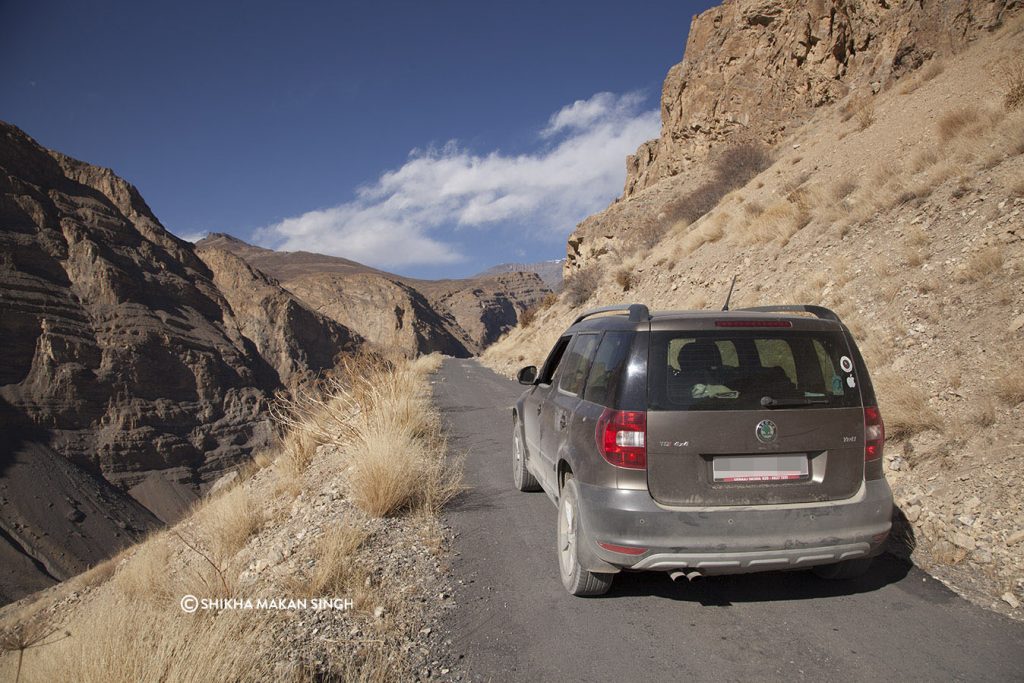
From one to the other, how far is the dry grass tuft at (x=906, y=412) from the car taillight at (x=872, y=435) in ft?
7.26

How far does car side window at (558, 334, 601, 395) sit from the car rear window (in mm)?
763

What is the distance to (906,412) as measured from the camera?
5000mm

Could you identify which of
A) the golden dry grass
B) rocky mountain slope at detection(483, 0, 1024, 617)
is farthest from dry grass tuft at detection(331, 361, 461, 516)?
rocky mountain slope at detection(483, 0, 1024, 617)

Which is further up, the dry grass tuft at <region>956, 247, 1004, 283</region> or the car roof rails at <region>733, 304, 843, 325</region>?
the dry grass tuft at <region>956, 247, 1004, 283</region>

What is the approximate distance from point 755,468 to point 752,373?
0.53 metres

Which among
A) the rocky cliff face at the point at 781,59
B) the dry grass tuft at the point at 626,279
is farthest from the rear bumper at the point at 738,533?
the rocky cliff face at the point at 781,59

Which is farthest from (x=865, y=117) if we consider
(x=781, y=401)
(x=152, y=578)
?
(x=152, y=578)

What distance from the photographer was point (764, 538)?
9.66 feet

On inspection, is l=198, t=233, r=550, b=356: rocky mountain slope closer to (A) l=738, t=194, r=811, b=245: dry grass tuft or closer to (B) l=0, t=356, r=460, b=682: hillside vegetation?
(A) l=738, t=194, r=811, b=245: dry grass tuft

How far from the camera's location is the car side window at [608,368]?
3.21 m

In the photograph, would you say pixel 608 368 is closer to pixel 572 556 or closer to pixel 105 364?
pixel 572 556

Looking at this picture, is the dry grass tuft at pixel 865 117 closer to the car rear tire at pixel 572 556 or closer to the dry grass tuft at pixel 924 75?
the dry grass tuft at pixel 924 75

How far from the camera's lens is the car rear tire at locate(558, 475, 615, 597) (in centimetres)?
338

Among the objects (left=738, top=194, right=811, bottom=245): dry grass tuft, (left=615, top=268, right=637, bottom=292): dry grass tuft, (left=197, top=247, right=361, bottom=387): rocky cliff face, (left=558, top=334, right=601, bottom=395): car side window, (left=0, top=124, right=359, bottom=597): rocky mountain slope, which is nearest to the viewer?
(left=558, top=334, right=601, bottom=395): car side window
